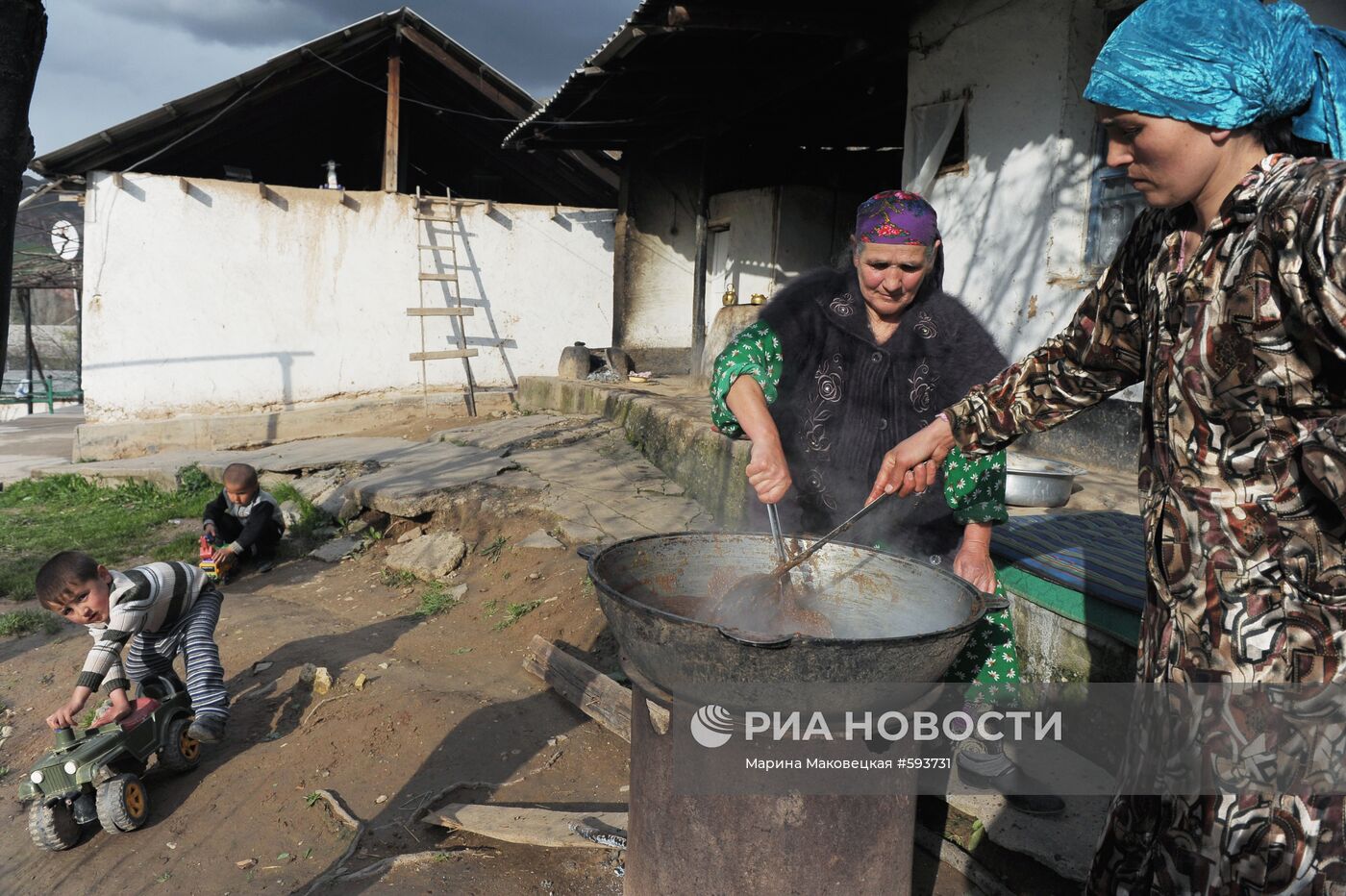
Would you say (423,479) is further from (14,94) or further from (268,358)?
(268,358)

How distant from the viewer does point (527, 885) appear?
2574 mm

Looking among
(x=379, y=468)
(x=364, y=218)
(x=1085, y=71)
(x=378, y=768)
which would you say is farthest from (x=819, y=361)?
(x=364, y=218)

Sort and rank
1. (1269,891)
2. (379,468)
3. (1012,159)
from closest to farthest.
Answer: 1. (1269,891)
2. (1012,159)
3. (379,468)

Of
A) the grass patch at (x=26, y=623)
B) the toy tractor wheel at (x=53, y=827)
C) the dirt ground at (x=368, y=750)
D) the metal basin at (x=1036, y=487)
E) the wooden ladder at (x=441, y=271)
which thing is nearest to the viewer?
the dirt ground at (x=368, y=750)

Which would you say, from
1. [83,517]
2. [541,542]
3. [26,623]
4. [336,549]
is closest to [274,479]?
[83,517]

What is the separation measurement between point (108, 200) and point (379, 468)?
19.3 feet

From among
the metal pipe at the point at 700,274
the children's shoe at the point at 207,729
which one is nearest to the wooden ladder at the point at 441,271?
the metal pipe at the point at 700,274

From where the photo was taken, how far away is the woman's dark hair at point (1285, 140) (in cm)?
129

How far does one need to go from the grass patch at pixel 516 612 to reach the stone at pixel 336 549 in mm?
2151

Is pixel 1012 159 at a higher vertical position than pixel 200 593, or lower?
higher

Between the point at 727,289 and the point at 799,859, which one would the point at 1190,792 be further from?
the point at 727,289

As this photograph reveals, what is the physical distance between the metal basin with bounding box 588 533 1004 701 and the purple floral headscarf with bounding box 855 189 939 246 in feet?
2.75

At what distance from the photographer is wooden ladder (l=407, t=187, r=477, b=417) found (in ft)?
39.7

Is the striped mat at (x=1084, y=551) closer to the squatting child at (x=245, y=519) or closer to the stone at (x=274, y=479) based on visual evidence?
the squatting child at (x=245, y=519)
